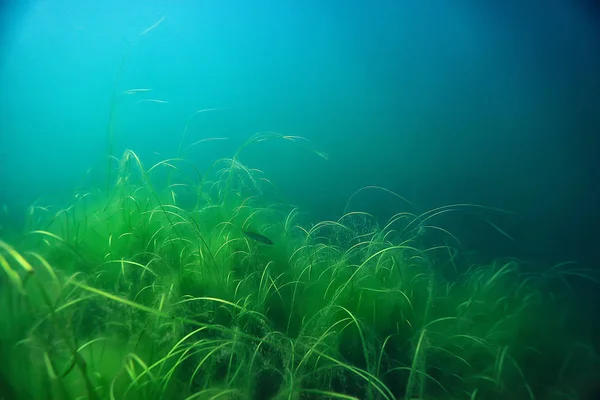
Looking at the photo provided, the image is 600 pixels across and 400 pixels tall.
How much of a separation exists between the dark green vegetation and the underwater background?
30 mm

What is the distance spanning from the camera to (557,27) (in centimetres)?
303

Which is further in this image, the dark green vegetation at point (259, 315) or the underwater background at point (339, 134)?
the underwater background at point (339, 134)

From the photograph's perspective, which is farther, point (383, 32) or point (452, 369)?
point (383, 32)

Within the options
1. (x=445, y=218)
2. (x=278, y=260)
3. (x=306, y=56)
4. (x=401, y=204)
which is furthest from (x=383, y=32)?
(x=278, y=260)

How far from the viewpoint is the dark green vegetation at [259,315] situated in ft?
3.97

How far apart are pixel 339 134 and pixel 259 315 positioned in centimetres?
313

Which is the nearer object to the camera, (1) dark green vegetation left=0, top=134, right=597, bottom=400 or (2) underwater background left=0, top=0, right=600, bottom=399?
(1) dark green vegetation left=0, top=134, right=597, bottom=400

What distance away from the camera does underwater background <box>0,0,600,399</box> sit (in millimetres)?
2098

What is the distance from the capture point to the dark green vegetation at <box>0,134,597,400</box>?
47.6 inches

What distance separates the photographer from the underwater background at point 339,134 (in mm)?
2098

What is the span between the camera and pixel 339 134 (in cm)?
427

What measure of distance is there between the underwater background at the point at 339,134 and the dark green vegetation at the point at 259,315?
Result: 0.03m

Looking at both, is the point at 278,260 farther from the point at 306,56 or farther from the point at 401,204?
the point at 306,56

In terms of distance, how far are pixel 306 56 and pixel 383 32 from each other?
104 cm
